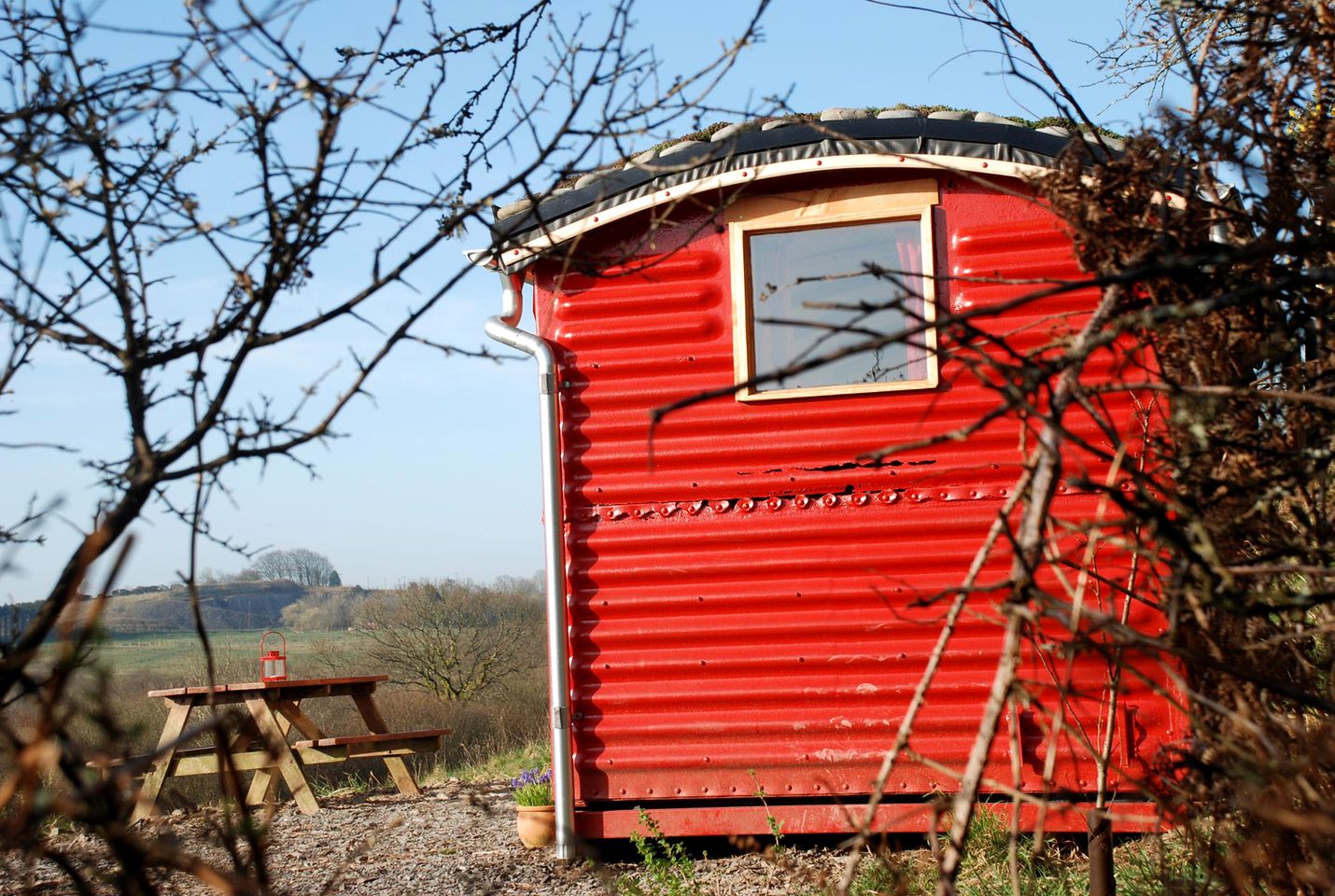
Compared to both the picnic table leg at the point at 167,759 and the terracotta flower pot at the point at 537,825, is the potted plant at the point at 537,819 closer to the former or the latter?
the terracotta flower pot at the point at 537,825

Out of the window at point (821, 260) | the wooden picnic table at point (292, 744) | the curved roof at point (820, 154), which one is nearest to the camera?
the curved roof at point (820, 154)

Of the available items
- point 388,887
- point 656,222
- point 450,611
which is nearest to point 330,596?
point 450,611

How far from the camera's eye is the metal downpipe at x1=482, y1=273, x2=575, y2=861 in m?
5.93

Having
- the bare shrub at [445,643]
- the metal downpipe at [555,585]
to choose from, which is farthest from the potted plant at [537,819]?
the bare shrub at [445,643]

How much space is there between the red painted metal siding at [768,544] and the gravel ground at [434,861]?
42 centimetres

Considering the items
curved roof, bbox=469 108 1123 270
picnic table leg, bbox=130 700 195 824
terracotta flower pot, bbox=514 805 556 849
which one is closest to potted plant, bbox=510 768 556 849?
terracotta flower pot, bbox=514 805 556 849

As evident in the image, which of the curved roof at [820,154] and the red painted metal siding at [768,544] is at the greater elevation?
the curved roof at [820,154]

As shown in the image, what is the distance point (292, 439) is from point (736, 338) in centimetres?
405

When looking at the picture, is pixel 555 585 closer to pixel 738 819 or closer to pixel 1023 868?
pixel 738 819

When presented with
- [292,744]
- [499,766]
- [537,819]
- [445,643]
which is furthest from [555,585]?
[445,643]

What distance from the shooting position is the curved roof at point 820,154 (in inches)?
220

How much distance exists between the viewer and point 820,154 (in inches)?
227

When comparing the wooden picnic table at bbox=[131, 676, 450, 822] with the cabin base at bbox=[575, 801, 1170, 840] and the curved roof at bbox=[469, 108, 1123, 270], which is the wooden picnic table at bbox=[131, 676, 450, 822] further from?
the curved roof at bbox=[469, 108, 1123, 270]

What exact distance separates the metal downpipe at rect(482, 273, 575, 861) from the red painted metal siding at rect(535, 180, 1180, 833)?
0.07 meters
